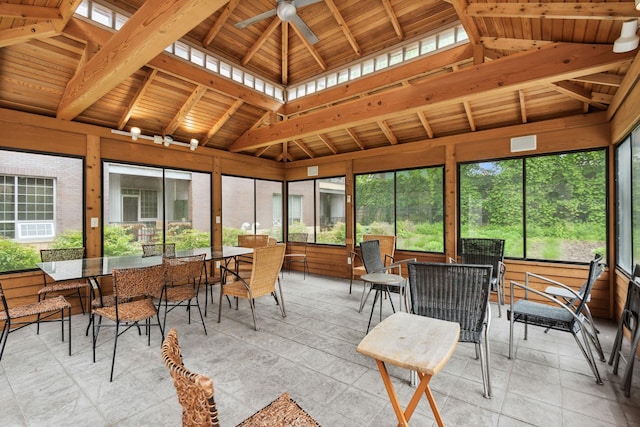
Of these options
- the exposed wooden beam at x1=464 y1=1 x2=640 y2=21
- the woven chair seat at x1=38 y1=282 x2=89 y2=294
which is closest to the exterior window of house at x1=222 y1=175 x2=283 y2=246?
the woven chair seat at x1=38 y1=282 x2=89 y2=294

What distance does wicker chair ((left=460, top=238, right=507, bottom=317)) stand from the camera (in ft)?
13.7

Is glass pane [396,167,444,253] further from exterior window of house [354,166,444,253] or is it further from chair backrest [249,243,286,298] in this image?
chair backrest [249,243,286,298]

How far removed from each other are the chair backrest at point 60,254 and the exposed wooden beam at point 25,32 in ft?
8.10

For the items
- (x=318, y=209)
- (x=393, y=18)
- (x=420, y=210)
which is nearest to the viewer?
(x=393, y=18)

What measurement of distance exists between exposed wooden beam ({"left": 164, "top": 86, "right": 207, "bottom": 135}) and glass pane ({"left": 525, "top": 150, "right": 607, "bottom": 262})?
5.25 meters

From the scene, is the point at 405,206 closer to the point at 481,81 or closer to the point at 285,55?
the point at 481,81

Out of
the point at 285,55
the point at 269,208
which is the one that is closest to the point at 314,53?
the point at 285,55

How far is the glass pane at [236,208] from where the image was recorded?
21.1ft

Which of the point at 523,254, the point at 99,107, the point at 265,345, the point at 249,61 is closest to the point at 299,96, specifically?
the point at 249,61

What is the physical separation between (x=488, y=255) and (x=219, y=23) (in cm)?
498

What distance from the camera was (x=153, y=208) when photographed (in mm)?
5266

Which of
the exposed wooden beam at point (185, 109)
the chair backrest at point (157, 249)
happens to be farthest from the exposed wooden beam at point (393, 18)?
the chair backrest at point (157, 249)

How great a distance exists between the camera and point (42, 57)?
11.4ft

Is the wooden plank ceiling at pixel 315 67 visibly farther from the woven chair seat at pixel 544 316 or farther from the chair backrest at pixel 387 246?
the woven chair seat at pixel 544 316
